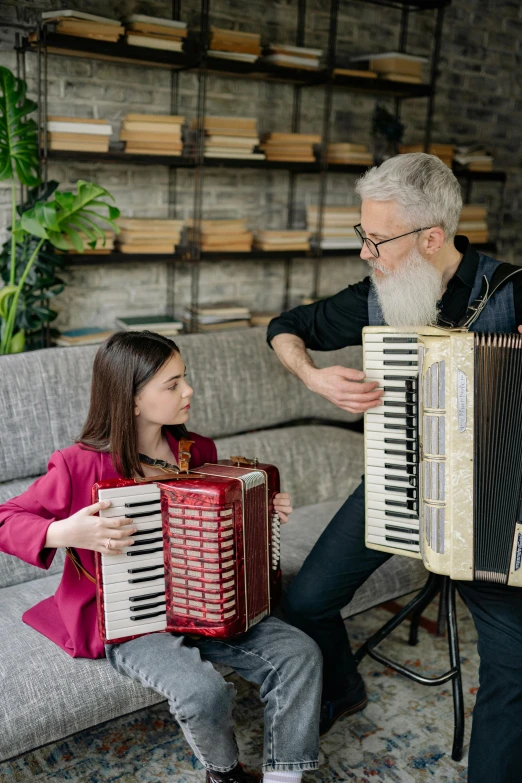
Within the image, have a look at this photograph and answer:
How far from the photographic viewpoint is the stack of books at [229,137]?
3.48 m

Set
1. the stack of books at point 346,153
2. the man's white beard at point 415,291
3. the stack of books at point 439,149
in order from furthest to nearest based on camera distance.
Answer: the stack of books at point 439,149
the stack of books at point 346,153
the man's white beard at point 415,291

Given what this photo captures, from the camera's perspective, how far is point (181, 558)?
1.81 meters

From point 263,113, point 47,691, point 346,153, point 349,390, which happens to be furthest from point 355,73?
point 47,691

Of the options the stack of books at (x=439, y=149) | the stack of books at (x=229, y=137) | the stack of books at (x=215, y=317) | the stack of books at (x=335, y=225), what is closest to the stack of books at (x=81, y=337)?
the stack of books at (x=215, y=317)

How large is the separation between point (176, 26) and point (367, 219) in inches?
64.6

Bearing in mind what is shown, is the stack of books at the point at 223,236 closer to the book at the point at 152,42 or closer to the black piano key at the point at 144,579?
the book at the point at 152,42

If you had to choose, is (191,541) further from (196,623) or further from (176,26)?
(176,26)

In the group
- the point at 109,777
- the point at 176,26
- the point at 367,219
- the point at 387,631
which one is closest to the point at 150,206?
the point at 176,26

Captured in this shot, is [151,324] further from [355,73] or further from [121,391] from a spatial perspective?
[355,73]

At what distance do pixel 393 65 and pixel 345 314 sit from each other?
2.16m

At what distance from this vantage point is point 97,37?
9.99 feet

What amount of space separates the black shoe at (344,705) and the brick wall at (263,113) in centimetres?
192

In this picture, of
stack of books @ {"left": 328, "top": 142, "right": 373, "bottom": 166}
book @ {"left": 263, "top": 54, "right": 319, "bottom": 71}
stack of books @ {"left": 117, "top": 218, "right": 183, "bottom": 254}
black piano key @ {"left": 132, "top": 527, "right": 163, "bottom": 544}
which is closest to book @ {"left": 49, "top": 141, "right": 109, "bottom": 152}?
stack of books @ {"left": 117, "top": 218, "right": 183, "bottom": 254}

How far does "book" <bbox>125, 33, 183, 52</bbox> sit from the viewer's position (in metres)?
3.16
